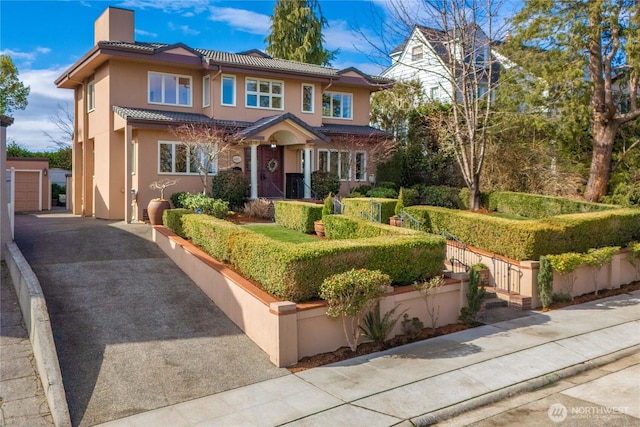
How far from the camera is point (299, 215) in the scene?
1553 centimetres

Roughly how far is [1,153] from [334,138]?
1398cm

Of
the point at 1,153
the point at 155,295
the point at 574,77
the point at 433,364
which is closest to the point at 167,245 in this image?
the point at 155,295

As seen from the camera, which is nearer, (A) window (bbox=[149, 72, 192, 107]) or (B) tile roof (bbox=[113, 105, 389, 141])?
(B) tile roof (bbox=[113, 105, 389, 141])

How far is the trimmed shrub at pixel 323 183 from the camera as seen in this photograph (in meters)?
21.5

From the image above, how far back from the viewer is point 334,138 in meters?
22.9

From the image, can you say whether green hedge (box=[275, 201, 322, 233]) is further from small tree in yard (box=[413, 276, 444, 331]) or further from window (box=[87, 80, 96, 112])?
window (box=[87, 80, 96, 112])

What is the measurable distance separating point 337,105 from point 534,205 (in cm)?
1062

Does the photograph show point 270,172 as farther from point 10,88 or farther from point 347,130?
point 10,88

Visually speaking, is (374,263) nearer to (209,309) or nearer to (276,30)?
(209,309)

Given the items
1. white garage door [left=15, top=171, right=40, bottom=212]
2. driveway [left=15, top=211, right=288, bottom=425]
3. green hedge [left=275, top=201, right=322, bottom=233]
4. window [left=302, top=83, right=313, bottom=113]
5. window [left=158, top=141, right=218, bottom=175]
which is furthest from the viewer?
white garage door [left=15, top=171, right=40, bottom=212]

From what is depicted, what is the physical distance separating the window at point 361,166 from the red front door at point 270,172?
3.66 m

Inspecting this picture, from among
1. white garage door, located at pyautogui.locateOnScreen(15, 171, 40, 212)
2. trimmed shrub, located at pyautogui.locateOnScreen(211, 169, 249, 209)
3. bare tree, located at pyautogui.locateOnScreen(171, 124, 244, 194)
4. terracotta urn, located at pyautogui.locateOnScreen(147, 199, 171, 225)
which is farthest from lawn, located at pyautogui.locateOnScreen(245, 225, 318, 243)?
white garage door, located at pyautogui.locateOnScreen(15, 171, 40, 212)

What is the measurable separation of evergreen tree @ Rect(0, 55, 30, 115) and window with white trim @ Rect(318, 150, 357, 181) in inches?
862

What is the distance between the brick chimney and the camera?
20391mm
